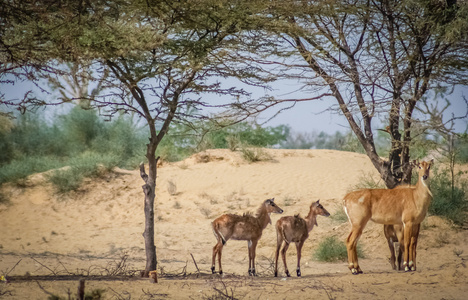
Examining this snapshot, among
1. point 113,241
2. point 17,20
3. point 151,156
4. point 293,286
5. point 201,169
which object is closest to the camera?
point 293,286

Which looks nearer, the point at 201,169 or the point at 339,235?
the point at 339,235

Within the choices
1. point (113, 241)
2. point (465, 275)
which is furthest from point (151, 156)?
point (113, 241)

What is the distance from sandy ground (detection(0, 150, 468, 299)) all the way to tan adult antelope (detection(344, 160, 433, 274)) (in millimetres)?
555

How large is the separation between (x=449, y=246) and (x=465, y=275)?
5.21 meters

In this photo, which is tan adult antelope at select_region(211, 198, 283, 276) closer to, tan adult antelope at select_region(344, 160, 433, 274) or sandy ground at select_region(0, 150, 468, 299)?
sandy ground at select_region(0, 150, 468, 299)

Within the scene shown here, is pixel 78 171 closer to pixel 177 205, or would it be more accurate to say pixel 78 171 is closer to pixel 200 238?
pixel 177 205

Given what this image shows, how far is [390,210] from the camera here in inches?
471

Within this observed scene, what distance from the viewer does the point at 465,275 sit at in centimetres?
1111

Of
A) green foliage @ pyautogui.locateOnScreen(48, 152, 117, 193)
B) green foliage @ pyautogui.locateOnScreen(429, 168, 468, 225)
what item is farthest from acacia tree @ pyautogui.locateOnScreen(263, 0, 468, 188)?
green foliage @ pyautogui.locateOnScreen(48, 152, 117, 193)

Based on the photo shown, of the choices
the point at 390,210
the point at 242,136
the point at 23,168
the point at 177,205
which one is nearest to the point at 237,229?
the point at 390,210

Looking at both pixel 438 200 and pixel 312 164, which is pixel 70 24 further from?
pixel 312 164

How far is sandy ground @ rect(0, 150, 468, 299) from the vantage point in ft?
33.9

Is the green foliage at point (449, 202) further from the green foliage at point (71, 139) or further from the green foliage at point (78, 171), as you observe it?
the green foliage at point (71, 139)

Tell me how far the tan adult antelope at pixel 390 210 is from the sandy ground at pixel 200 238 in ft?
1.82
